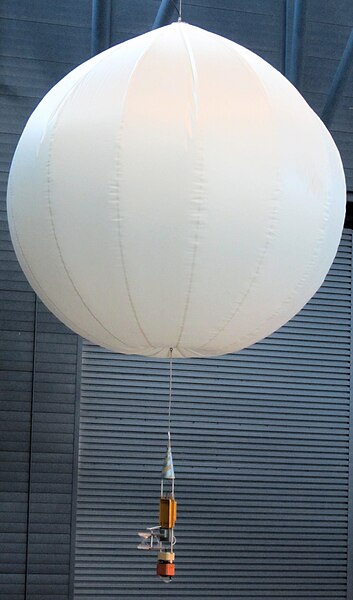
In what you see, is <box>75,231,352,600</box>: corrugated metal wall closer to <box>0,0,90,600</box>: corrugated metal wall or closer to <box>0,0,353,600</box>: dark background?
<box>0,0,353,600</box>: dark background

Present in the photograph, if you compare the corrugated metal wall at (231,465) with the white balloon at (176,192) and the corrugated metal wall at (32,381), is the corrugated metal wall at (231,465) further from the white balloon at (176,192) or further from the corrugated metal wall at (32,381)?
the white balloon at (176,192)

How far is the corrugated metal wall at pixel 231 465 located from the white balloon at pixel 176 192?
3516mm

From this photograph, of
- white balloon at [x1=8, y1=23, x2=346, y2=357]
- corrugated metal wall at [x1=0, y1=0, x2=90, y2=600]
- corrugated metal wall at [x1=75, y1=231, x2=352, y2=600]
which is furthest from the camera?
corrugated metal wall at [x1=75, y1=231, x2=352, y2=600]

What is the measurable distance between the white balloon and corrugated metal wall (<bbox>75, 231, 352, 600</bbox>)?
3.52m

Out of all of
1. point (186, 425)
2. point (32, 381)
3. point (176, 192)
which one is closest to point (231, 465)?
point (186, 425)

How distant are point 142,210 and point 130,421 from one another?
13.2 ft

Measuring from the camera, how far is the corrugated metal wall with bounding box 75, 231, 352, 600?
7.23 meters

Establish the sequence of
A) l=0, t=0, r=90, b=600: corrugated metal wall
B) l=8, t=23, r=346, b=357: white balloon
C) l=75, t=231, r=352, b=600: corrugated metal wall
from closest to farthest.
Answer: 1. l=8, t=23, r=346, b=357: white balloon
2. l=0, t=0, r=90, b=600: corrugated metal wall
3. l=75, t=231, r=352, b=600: corrugated metal wall

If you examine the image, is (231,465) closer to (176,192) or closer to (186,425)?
(186,425)

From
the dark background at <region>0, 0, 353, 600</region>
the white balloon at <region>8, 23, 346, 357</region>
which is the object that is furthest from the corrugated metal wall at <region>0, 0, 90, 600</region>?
the white balloon at <region>8, 23, 346, 357</region>

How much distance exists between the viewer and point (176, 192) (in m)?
3.43

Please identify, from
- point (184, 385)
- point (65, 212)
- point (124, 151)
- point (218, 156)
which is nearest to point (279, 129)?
point (218, 156)

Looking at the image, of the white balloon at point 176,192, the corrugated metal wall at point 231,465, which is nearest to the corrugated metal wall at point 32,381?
the corrugated metal wall at point 231,465

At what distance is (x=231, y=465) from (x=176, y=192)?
4.29 m
